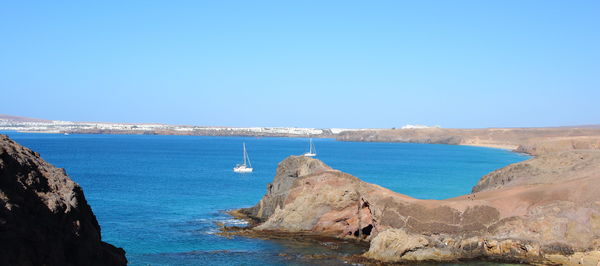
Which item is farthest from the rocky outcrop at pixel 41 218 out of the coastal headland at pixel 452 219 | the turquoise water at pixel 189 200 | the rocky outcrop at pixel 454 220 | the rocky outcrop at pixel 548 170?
the rocky outcrop at pixel 548 170

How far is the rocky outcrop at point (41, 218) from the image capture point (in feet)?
44.7

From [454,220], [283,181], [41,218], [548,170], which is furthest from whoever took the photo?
[548,170]

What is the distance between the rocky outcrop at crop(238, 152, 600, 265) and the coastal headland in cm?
5

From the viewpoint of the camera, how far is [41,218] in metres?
14.7

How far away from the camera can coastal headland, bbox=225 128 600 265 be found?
1226 inches

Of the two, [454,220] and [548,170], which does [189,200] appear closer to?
[454,220]

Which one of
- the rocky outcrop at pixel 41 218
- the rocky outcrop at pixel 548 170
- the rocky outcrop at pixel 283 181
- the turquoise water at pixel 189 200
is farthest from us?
the rocky outcrop at pixel 283 181

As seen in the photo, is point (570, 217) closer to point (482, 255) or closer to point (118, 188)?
point (482, 255)

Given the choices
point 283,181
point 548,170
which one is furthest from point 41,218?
point 548,170

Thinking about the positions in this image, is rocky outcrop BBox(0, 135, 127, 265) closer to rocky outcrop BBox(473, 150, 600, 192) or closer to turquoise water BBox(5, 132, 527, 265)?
turquoise water BBox(5, 132, 527, 265)

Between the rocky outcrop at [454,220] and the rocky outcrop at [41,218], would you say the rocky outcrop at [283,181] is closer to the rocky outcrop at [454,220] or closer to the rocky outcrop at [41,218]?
the rocky outcrop at [454,220]

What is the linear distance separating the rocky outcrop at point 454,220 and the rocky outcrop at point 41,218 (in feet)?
58.4

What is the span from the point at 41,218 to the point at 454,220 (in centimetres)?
2523

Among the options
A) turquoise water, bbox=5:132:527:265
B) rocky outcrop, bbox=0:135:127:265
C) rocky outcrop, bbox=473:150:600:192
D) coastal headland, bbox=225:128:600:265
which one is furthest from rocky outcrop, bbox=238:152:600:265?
rocky outcrop, bbox=0:135:127:265
